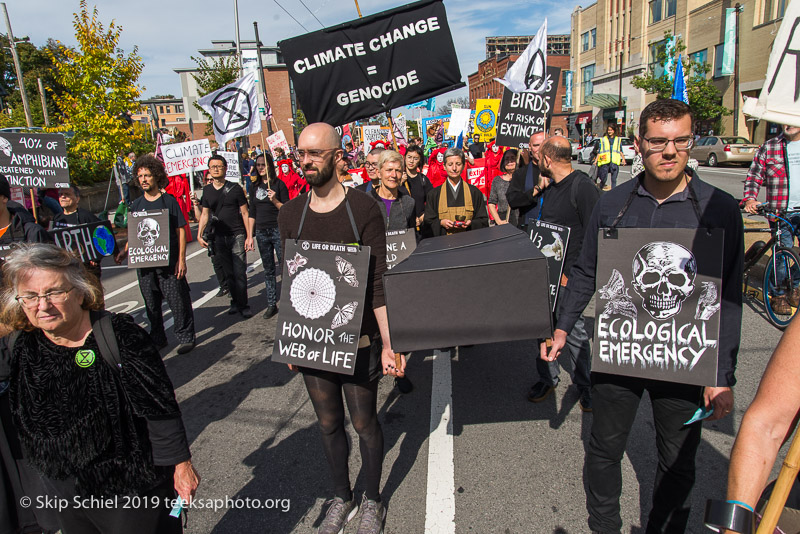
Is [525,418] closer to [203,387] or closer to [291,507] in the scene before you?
[291,507]

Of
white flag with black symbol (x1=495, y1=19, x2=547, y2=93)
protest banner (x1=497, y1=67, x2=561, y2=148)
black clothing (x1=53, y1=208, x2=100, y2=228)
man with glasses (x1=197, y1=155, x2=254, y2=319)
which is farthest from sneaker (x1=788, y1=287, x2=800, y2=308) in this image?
black clothing (x1=53, y1=208, x2=100, y2=228)

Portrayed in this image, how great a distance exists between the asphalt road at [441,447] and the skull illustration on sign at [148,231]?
133cm

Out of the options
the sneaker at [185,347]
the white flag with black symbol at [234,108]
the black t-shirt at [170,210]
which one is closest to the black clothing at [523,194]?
the black t-shirt at [170,210]

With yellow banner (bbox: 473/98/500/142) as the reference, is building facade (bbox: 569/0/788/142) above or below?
above

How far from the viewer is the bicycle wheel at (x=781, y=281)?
518cm

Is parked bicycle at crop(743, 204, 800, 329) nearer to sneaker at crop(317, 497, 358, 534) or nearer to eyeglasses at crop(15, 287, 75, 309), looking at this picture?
sneaker at crop(317, 497, 358, 534)

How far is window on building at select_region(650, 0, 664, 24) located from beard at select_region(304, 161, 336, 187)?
170 feet

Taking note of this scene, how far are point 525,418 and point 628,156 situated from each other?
1137 inches

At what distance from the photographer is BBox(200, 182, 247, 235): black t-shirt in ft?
20.8

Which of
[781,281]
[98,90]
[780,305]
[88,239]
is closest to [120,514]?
[88,239]

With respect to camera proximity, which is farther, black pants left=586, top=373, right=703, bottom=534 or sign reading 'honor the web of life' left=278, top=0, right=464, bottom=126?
sign reading 'honor the web of life' left=278, top=0, right=464, bottom=126

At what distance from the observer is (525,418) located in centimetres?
368

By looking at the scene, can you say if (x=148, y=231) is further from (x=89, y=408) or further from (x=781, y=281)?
(x=781, y=281)

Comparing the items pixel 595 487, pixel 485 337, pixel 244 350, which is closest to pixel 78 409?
pixel 485 337
